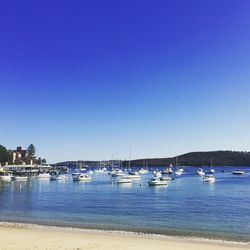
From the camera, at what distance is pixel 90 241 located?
33.9 metres

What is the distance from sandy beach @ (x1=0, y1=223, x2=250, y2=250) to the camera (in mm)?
31344

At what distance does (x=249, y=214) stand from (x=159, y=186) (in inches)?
2399

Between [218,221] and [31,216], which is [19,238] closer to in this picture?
[31,216]

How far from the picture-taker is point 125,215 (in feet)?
175

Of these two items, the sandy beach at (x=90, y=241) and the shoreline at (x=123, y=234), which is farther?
the shoreline at (x=123, y=234)

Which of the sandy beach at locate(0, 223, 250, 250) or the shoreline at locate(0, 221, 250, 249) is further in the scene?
the shoreline at locate(0, 221, 250, 249)

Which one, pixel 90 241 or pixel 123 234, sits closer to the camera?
pixel 90 241

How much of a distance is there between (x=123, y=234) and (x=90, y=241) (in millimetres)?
5831

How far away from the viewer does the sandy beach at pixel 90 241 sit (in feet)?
103

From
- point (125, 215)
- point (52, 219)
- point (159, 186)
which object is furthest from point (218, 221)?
point (159, 186)

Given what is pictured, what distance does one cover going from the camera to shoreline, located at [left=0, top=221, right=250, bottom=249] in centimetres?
3472

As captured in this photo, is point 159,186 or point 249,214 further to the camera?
point 159,186

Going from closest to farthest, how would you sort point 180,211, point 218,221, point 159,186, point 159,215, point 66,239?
point 66,239, point 218,221, point 159,215, point 180,211, point 159,186

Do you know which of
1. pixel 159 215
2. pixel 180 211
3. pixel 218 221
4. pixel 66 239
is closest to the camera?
pixel 66 239
